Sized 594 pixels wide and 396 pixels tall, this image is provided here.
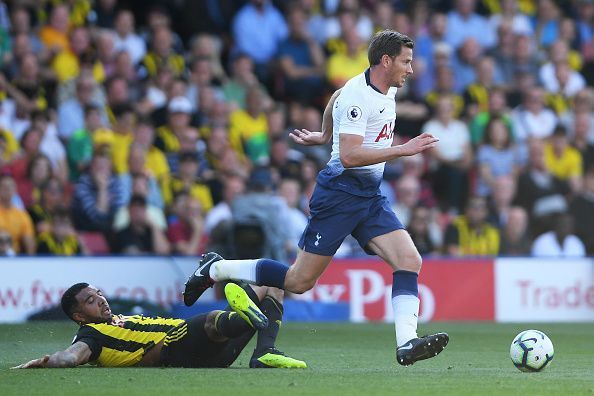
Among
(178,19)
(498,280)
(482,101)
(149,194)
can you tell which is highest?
(178,19)

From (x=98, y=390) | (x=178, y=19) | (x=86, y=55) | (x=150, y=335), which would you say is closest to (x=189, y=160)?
(x=86, y=55)

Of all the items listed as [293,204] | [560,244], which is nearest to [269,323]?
[293,204]

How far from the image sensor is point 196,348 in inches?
364

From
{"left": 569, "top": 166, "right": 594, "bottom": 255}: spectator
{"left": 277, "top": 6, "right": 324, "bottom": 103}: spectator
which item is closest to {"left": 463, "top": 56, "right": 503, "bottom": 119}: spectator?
{"left": 569, "top": 166, "right": 594, "bottom": 255}: spectator

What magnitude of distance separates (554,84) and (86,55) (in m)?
7.08

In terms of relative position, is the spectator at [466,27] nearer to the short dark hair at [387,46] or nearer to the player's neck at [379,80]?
the short dark hair at [387,46]

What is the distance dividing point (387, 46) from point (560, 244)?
8.95 meters

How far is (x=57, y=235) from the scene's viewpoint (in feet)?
51.6

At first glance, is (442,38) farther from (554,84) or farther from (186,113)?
(186,113)

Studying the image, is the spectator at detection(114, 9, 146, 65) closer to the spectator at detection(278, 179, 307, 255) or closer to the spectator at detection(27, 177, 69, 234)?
the spectator at detection(27, 177, 69, 234)

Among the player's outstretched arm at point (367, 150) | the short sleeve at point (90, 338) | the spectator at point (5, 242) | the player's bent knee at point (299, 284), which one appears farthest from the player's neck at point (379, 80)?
the spectator at point (5, 242)

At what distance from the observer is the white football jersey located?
8891mm

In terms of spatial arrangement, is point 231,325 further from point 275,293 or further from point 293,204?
point 293,204

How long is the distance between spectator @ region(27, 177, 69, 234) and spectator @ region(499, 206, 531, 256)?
562cm
